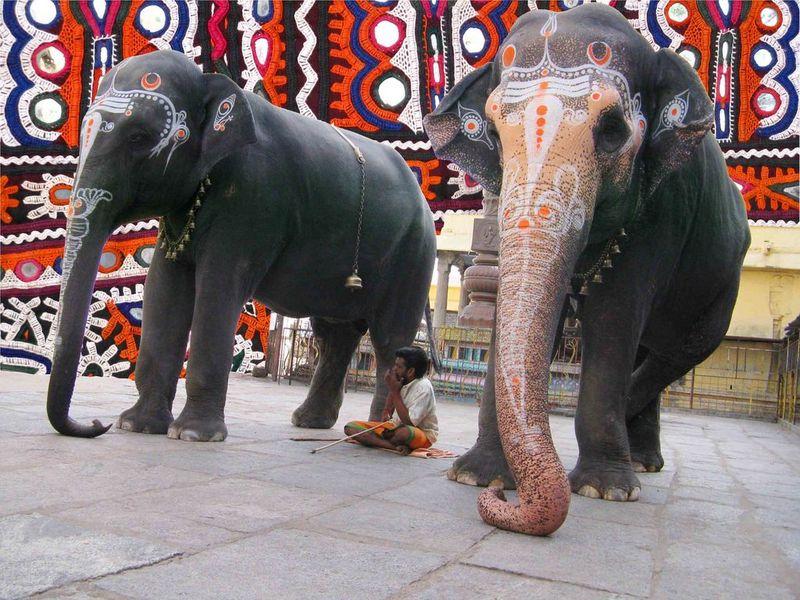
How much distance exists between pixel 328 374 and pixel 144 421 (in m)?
1.46

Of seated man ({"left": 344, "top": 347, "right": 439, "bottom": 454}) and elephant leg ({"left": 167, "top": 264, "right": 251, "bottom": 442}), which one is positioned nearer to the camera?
elephant leg ({"left": 167, "top": 264, "right": 251, "bottom": 442})

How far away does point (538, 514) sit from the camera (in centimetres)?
225

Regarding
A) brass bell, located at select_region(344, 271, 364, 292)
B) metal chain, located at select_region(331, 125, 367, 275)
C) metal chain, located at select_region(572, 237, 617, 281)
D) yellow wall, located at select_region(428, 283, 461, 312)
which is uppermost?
yellow wall, located at select_region(428, 283, 461, 312)

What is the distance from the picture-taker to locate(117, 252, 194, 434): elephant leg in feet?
13.2

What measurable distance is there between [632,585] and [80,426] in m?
2.37

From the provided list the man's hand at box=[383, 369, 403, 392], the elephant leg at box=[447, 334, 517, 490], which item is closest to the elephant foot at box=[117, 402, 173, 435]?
the man's hand at box=[383, 369, 403, 392]

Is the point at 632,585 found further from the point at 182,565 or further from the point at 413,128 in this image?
the point at 413,128

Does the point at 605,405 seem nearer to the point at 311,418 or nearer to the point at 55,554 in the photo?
the point at 55,554

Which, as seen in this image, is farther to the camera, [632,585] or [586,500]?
[586,500]

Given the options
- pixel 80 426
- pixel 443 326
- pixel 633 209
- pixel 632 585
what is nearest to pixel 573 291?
pixel 633 209

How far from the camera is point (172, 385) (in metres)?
4.07

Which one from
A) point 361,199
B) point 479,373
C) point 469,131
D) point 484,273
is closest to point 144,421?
point 361,199

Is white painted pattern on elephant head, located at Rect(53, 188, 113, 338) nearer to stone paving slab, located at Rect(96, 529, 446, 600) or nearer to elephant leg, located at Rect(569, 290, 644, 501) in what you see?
stone paving slab, located at Rect(96, 529, 446, 600)

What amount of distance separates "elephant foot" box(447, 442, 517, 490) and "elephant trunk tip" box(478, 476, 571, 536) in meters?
0.78
